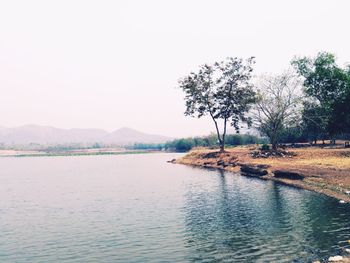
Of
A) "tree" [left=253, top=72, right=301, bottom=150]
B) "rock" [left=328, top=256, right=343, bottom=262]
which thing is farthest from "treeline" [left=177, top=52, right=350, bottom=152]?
"rock" [left=328, top=256, right=343, bottom=262]

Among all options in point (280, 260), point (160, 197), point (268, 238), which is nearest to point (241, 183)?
point (160, 197)

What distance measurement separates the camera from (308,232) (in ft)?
A: 92.5

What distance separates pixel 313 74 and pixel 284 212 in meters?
79.4

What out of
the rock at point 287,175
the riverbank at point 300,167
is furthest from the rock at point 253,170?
the rock at point 287,175

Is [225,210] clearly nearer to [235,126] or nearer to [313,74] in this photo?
[235,126]

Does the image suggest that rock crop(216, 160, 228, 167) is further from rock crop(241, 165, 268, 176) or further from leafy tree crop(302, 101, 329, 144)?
leafy tree crop(302, 101, 329, 144)

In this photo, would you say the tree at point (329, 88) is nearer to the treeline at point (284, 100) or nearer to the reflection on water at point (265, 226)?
the treeline at point (284, 100)

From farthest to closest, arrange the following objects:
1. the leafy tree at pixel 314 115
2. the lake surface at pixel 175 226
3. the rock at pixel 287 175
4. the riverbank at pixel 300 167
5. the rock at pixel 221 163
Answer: the rock at pixel 221 163 < the leafy tree at pixel 314 115 < the rock at pixel 287 175 < the riverbank at pixel 300 167 < the lake surface at pixel 175 226

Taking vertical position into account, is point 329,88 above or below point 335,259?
above

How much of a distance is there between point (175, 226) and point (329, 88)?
88440mm

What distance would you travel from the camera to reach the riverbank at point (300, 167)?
48719 millimetres

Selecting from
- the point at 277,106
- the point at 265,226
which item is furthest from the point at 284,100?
the point at 265,226

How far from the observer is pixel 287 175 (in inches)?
2408

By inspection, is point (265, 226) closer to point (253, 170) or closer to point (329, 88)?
point (253, 170)
